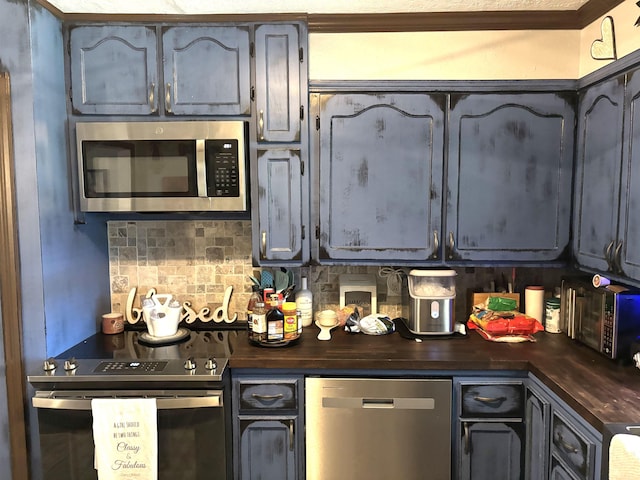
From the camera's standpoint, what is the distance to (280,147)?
2.22m

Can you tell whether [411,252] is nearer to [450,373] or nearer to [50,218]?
[450,373]

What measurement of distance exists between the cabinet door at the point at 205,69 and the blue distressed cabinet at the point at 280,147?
0.07 metres

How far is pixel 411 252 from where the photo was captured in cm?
227

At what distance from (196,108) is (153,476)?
1561 mm

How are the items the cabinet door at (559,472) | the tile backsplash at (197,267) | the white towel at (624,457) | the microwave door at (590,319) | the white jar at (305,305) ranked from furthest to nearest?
the tile backsplash at (197,267)
the white jar at (305,305)
the microwave door at (590,319)
the cabinet door at (559,472)
the white towel at (624,457)

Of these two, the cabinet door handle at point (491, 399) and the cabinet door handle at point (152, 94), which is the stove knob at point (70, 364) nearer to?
the cabinet door handle at point (152, 94)

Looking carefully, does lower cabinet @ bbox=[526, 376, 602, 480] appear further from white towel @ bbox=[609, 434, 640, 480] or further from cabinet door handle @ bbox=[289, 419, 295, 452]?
cabinet door handle @ bbox=[289, 419, 295, 452]

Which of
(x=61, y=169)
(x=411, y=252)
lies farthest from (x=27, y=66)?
(x=411, y=252)

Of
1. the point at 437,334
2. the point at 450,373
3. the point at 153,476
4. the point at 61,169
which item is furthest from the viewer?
the point at 437,334

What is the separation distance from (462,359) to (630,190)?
90 centimetres

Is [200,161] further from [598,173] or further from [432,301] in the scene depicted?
[598,173]

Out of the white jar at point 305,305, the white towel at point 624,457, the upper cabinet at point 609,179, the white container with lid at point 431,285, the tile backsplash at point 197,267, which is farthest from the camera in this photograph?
the tile backsplash at point 197,267

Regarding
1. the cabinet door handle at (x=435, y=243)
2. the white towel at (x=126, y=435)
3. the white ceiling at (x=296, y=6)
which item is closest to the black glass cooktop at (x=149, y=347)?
the white towel at (x=126, y=435)

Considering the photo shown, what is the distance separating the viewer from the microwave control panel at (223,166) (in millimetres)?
2178
